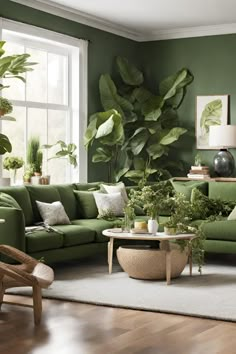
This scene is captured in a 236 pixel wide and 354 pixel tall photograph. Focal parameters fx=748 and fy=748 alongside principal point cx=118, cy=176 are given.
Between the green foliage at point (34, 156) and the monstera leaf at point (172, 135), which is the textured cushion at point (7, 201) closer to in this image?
the green foliage at point (34, 156)

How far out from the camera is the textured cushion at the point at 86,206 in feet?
27.5

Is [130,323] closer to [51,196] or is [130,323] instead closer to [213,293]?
[213,293]

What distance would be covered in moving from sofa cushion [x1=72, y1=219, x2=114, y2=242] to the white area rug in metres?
0.33

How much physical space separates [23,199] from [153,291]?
1875mm

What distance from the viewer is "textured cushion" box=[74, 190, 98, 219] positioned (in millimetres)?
8375

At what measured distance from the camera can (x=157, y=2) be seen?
8484mm

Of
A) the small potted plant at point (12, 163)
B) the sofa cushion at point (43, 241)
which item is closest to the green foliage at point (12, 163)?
the small potted plant at point (12, 163)

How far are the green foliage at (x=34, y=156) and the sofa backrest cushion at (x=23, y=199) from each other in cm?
87

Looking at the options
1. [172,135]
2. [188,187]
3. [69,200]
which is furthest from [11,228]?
[172,135]

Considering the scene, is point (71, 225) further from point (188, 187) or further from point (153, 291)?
point (188, 187)

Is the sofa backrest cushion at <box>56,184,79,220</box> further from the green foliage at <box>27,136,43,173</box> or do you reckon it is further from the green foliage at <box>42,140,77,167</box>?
the green foliage at <box>42,140,77,167</box>

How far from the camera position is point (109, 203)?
838 centimetres

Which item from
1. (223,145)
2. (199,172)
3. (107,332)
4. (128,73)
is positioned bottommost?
(107,332)

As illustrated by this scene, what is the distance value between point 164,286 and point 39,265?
142cm
